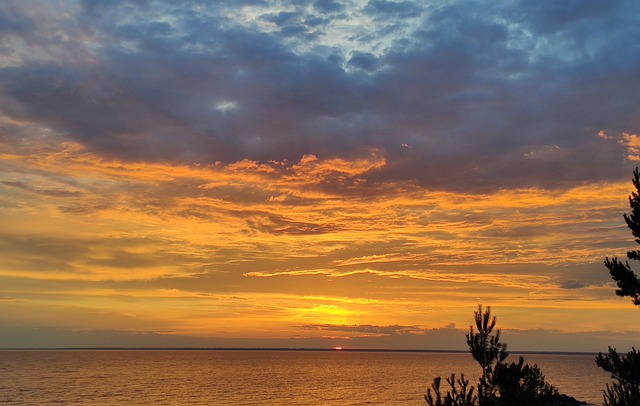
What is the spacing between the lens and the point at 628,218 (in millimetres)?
23422

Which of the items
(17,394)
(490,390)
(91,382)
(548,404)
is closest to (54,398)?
(17,394)

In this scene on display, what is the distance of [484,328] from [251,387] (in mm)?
90092

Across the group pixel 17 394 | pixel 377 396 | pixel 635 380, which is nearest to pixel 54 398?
pixel 17 394

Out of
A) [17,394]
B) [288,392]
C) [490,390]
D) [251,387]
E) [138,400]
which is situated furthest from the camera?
[251,387]

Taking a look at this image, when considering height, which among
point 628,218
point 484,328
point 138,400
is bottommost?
point 138,400

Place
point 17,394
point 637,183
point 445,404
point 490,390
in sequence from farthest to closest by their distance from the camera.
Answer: point 17,394, point 490,390, point 445,404, point 637,183

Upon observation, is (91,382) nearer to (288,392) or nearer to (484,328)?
(288,392)

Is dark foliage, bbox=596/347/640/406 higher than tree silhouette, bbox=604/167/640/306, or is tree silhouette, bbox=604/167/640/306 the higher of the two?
tree silhouette, bbox=604/167/640/306

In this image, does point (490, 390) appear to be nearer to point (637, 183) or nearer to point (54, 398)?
point (637, 183)

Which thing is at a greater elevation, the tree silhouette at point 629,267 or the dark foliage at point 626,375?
the tree silhouette at point 629,267

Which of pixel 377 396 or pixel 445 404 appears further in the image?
pixel 377 396

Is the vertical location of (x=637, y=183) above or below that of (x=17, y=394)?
above

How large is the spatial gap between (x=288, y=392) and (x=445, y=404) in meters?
78.9

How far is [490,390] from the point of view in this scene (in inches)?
1238
